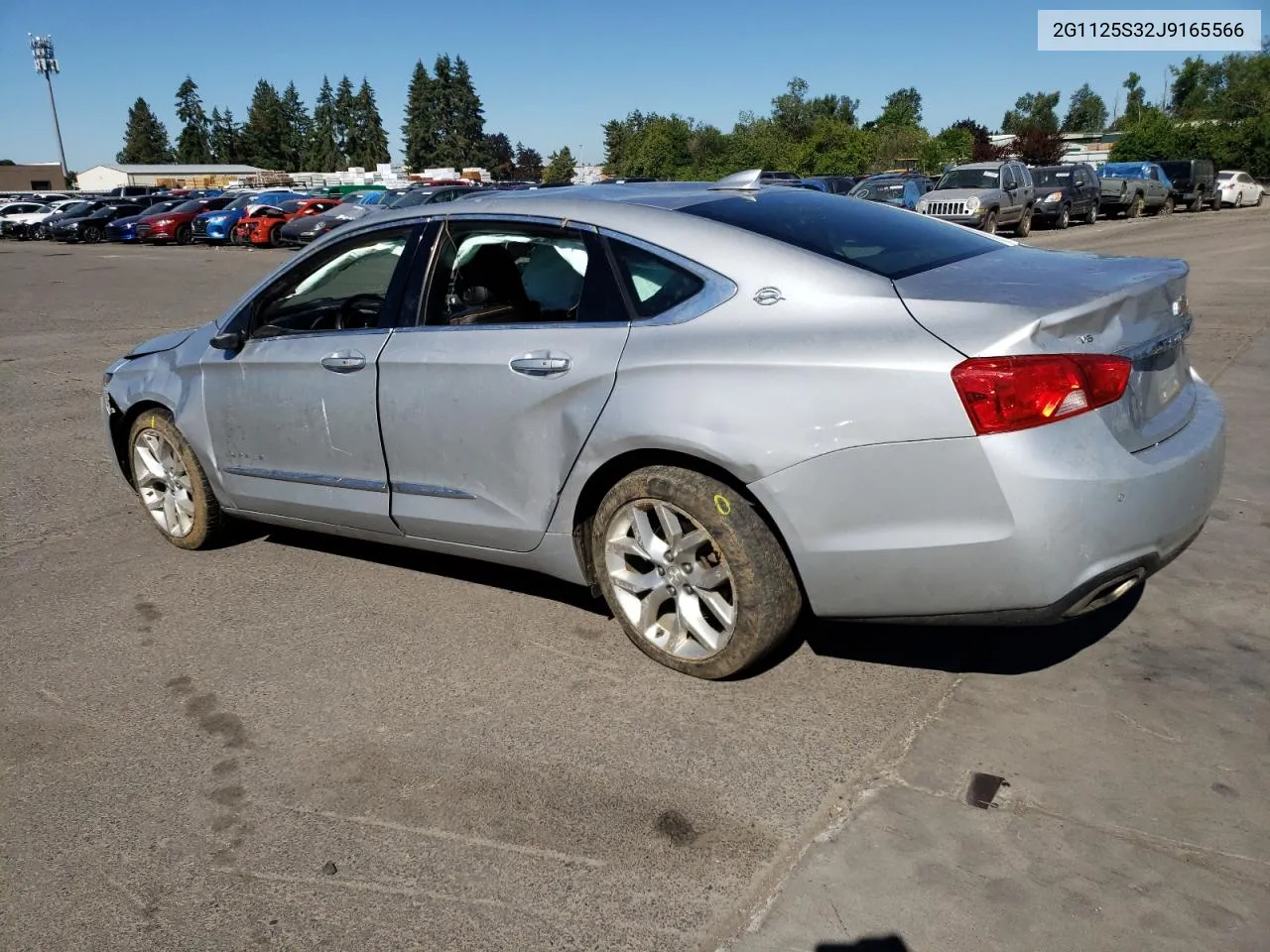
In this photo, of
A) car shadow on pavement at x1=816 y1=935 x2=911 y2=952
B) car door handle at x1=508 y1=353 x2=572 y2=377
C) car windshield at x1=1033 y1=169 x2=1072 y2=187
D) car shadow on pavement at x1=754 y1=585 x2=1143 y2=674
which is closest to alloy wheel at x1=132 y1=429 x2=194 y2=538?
car door handle at x1=508 y1=353 x2=572 y2=377

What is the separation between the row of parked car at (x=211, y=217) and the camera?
3081 centimetres

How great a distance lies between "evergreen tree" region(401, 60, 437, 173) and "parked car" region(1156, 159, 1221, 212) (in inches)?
4723

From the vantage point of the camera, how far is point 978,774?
3.11 metres

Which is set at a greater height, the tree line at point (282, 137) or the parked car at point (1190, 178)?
the tree line at point (282, 137)

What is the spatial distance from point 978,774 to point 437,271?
2.73 m

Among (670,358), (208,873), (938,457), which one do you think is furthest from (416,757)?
(938,457)

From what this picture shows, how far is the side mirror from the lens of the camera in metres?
4.86

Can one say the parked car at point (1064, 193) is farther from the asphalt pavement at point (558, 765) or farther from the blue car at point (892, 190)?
the asphalt pavement at point (558, 765)

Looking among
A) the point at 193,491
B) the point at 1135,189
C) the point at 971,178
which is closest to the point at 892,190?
the point at 971,178

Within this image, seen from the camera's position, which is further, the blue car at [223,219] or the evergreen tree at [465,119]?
the evergreen tree at [465,119]

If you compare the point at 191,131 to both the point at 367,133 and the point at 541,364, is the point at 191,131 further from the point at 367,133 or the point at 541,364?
the point at 541,364

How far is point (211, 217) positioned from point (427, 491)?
116 feet

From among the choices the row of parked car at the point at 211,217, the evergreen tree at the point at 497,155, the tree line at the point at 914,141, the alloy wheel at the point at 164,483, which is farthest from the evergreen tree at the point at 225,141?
the alloy wheel at the point at 164,483

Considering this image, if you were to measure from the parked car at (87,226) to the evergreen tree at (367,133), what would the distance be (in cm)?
11991
